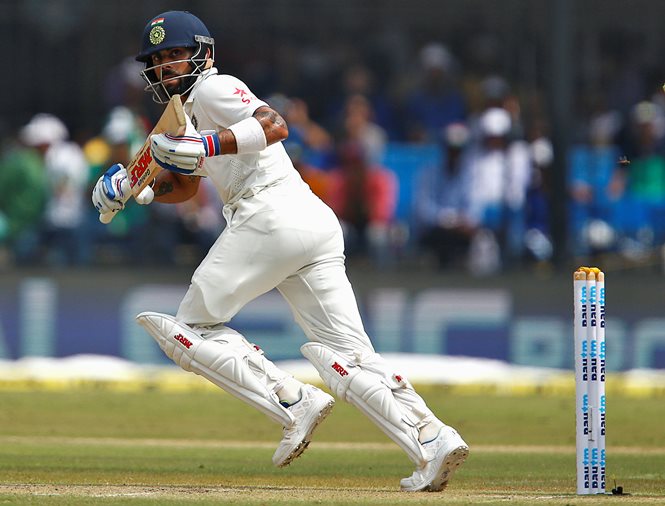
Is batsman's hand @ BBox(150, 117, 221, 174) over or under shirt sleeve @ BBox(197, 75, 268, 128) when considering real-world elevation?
under

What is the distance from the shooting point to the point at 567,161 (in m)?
12.5

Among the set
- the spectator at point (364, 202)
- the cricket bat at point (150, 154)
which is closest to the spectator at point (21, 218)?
the spectator at point (364, 202)

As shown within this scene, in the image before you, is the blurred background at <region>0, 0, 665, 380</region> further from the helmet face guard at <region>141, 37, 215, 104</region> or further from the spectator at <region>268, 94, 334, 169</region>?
the helmet face guard at <region>141, 37, 215, 104</region>

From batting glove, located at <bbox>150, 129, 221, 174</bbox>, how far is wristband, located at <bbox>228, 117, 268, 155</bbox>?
82mm

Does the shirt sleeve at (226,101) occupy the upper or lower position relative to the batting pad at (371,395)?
upper

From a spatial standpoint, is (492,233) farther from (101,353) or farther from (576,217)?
(101,353)

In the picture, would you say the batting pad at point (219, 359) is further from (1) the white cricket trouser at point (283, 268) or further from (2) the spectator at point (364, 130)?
(2) the spectator at point (364, 130)

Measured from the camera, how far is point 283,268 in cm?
598

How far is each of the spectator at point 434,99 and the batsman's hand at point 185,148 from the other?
22.9ft

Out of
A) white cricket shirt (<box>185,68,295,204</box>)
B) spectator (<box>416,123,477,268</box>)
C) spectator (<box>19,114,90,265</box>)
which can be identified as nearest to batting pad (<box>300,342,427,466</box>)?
white cricket shirt (<box>185,68,295,204</box>)

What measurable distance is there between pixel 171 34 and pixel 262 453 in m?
3.07

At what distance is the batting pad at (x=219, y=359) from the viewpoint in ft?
19.6

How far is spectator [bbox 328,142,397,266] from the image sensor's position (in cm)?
1250

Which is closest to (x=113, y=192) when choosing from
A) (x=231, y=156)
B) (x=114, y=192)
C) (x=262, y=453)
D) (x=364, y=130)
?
(x=114, y=192)
